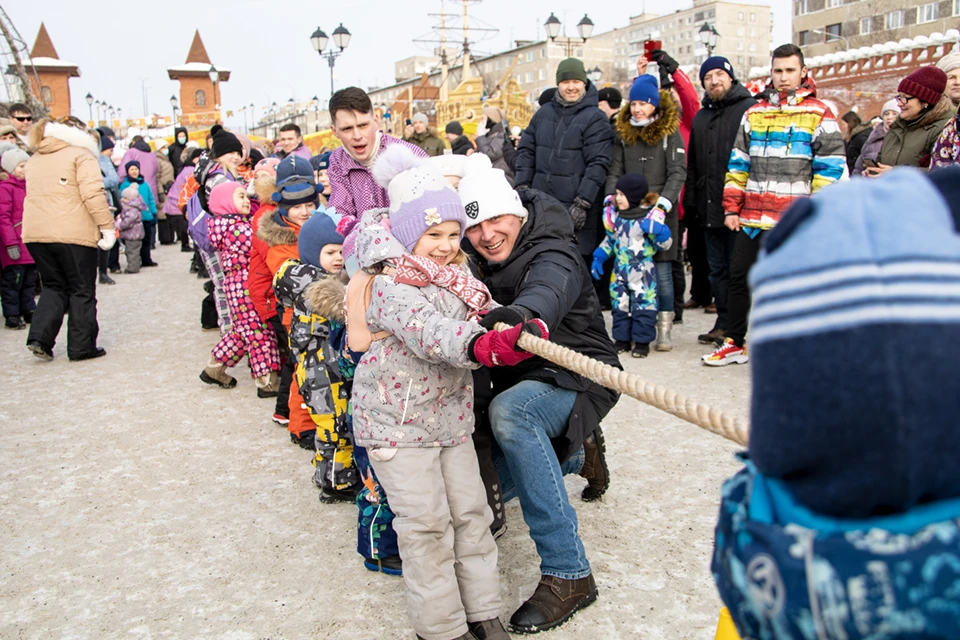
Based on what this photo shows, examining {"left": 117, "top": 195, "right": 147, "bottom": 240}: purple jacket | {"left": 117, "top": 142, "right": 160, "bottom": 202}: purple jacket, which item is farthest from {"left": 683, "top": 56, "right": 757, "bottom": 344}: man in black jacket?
{"left": 117, "top": 142, "right": 160, "bottom": 202}: purple jacket

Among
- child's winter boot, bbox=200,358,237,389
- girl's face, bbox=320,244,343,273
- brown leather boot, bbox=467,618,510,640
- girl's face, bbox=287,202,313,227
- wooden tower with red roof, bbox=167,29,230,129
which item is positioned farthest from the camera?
wooden tower with red roof, bbox=167,29,230,129

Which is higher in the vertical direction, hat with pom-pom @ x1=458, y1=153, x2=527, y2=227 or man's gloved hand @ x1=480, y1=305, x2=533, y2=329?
hat with pom-pom @ x1=458, y1=153, x2=527, y2=227

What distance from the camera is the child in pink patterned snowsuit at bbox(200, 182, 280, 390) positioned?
18.9 ft

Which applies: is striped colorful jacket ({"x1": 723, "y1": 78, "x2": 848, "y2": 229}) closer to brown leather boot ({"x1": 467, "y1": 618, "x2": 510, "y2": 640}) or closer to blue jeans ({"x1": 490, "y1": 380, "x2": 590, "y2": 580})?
blue jeans ({"x1": 490, "y1": 380, "x2": 590, "y2": 580})

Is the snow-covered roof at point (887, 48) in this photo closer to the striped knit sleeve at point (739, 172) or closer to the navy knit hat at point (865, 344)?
the striped knit sleeve at point (739, 172)

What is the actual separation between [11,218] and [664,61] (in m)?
7.02

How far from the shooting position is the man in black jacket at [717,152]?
6.20 meters

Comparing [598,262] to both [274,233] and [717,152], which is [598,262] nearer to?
[717,152]

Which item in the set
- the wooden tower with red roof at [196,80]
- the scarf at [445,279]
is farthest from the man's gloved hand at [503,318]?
the wooden tower with red roof at [196,80]

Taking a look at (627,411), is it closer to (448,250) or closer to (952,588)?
(448,250)

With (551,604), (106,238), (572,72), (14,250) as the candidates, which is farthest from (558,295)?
(14,250)

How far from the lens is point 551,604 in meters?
2.67

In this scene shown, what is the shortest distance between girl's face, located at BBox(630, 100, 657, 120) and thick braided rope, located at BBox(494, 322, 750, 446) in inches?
177

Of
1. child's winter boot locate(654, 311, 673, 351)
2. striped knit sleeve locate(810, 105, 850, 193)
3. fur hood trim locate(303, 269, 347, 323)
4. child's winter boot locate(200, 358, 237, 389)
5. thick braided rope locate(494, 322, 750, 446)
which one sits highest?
striped knit sleeve locate(810, 105, 850, 193)
